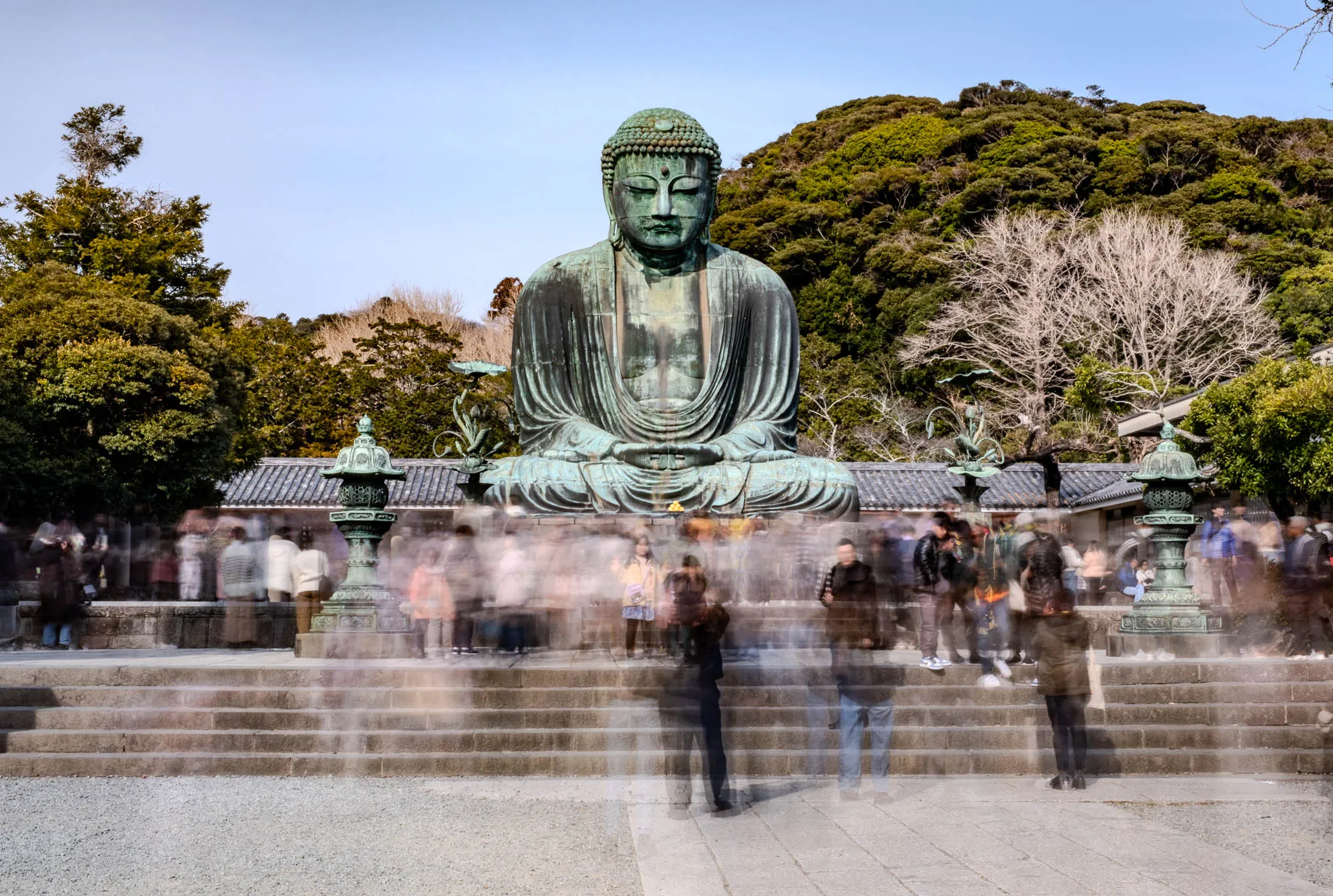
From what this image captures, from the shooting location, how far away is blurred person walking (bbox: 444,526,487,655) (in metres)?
9.95

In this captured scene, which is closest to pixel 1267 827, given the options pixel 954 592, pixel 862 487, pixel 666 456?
pixel 954 592

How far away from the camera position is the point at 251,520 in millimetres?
23766

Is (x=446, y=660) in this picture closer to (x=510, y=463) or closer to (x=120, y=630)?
(x=510, y=463)

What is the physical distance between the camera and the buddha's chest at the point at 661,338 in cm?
1140

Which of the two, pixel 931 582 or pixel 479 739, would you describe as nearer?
pixel 479 739

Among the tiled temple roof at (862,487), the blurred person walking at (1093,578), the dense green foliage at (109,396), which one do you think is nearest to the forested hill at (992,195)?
the tiled temple roof at (862,487)

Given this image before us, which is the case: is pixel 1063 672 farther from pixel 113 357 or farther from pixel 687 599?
pixel 113 357

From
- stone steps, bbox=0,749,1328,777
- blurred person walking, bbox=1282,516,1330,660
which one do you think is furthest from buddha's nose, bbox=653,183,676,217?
blurred person walking, bbox=1282,516,1330,660

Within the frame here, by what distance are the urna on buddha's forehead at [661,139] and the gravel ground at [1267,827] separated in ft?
21.0

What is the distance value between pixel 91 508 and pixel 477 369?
8.51 meters

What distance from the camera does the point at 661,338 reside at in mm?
11469

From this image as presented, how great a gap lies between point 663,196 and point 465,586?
12.2ft

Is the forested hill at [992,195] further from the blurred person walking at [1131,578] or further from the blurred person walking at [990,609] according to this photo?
the blurred person walking at [990,609]

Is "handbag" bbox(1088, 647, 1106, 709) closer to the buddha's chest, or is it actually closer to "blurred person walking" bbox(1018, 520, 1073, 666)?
"blurred person walking" bbox(1018, 520, 1073, 666)
